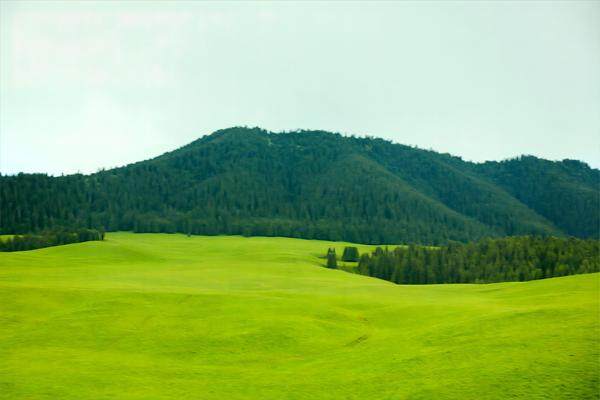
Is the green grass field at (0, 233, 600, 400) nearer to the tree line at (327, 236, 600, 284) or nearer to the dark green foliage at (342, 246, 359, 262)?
the tree line at (327, 236, 600, 284)

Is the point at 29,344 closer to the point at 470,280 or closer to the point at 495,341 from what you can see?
the point at 495,341

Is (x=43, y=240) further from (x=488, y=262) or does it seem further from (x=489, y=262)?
(x=489, y=262)

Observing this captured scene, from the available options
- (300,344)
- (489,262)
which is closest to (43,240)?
(489,262)

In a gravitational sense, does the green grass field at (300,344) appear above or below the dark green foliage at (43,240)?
below

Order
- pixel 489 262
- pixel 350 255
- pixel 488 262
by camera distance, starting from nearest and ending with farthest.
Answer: pixel 489 262 → pixel 488 262 → pixel 350 255

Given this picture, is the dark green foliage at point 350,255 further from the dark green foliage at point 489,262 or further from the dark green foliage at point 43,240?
the dark green foliage at point 43,240

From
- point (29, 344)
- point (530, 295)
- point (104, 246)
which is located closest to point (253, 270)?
point (104, 246)

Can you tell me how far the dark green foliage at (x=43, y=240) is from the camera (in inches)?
6550

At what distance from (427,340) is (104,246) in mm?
126775

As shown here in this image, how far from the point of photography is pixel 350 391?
27.0m

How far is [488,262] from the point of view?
454 feet

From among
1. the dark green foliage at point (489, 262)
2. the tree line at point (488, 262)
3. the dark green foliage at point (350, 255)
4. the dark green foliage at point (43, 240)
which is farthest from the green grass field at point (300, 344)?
the dark green foliage at point (43, 240)

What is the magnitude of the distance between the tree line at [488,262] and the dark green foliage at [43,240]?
8734 cm

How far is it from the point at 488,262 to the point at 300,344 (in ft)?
359
